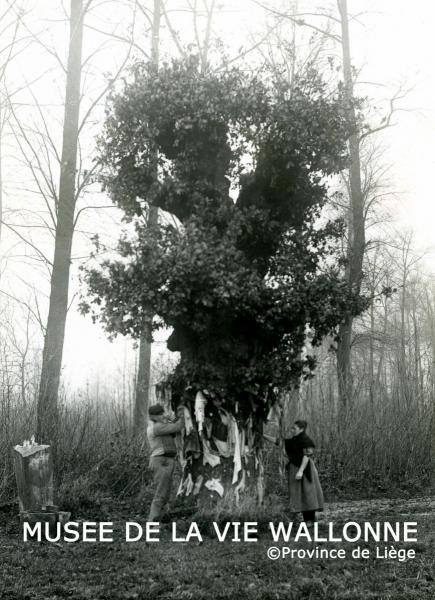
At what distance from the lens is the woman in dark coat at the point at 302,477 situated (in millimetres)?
11080

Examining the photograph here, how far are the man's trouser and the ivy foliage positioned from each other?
1.41m

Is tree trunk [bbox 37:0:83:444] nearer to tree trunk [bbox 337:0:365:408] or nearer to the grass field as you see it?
the grass field

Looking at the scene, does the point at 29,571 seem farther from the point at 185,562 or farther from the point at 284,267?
the point at 284,267

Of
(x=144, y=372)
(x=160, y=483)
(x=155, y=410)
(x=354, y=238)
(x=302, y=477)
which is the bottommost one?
(x=160, y=483)

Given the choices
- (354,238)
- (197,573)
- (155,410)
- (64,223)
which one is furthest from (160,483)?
(354,238)

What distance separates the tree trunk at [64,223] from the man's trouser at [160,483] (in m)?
3.70

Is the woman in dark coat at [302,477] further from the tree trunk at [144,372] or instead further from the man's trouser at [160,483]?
the tree trunk at [144,372]

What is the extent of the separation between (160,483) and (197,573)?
10.8 feet

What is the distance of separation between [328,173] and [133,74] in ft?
12.0

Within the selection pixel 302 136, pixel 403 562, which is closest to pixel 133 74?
pixel 302 136

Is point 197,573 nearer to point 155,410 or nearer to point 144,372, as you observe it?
point 155,410

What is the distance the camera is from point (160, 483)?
424 inches

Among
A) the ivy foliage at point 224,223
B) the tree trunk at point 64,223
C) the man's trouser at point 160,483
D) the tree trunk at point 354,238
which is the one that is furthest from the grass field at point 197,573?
the tree trunk at point 354,238

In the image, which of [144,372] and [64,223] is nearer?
[64,223]
